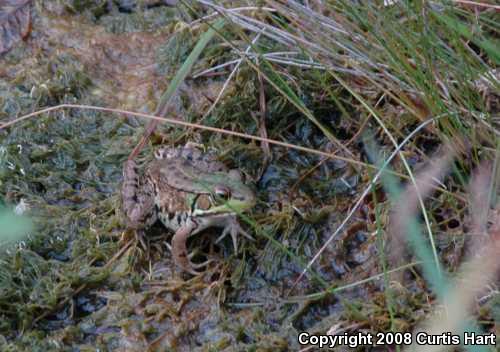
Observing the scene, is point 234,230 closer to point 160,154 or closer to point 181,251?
point 181,251

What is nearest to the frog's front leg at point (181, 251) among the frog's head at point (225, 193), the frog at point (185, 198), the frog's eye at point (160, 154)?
the frog at point (185, 198)

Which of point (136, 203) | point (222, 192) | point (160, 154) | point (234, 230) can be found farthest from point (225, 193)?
point (160, 154)

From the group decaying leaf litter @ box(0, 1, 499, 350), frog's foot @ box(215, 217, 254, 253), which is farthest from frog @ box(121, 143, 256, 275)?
decaying leaf litter @ box(0, 1, 499, 350)

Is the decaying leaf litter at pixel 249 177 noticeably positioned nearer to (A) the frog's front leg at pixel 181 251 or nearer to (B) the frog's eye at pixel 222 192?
(A) the frog's front leg at pixel 181 251

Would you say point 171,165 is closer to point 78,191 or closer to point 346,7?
point 78,191

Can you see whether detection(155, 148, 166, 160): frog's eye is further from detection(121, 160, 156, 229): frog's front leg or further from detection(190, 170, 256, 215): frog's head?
detection(190, 170, 256, 215): frog's head

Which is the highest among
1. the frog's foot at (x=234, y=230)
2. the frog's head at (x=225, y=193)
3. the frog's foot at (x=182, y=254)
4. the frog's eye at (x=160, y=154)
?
the frog's head at (x=225, y=193)

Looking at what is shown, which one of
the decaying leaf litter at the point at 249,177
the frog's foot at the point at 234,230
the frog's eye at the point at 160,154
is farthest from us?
the frog's eye at the point at 160,154
